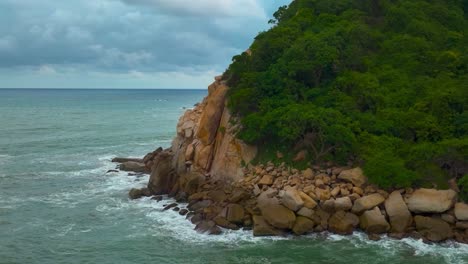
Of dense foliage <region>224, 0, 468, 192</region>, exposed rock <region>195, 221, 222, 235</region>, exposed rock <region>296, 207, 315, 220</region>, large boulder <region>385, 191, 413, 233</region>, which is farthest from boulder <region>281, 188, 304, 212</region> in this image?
large boulder <region>385, 191, 413, 233</region>

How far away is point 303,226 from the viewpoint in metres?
29.8

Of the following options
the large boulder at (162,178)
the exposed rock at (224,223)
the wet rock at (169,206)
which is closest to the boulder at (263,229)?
the exposed rock at (224,223)

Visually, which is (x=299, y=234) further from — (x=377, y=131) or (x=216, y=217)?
(x=377, y=131)

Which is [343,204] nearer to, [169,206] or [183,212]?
[183,212]

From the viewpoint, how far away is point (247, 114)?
38.8m

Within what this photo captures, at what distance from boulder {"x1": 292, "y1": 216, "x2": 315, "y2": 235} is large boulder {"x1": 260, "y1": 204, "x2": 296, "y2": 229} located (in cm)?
29

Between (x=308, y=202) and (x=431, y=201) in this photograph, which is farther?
(x=308, y=202)

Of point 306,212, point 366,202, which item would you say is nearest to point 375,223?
point 366,202

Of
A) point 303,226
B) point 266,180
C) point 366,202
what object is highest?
point 266,180

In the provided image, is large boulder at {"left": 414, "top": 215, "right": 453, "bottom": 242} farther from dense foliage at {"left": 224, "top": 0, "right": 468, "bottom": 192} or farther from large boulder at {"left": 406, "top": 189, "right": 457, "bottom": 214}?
dense foliage at {"left": 224, "top": 0, "right": 468, "bottom": 192}

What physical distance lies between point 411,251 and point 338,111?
469 inches

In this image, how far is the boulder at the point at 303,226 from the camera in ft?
97.7

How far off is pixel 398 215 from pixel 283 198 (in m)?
7.13

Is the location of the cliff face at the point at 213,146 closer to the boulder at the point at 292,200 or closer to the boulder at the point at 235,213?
the boulder at the point at 235,213
